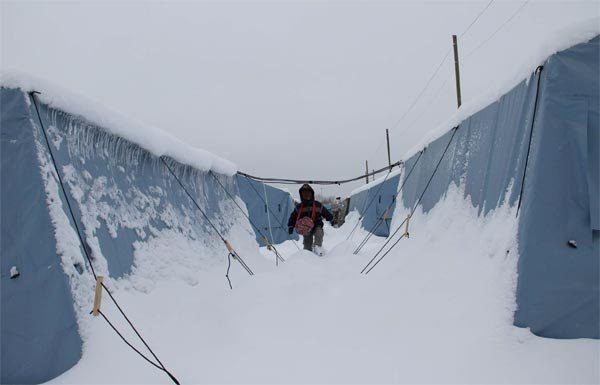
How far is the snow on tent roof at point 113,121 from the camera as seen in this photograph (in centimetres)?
207

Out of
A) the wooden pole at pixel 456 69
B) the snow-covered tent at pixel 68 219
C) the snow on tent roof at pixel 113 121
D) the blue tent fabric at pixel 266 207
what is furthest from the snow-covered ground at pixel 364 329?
the wooden pole at pixel 456 69

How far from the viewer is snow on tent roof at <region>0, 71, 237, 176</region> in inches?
81.5

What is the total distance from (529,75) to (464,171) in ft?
4.46

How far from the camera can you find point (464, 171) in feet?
11.6

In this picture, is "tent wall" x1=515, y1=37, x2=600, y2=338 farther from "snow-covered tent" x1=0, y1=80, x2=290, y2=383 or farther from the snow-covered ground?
"snow-covered tent" x1=0, y1=80, x2=290, y2=383

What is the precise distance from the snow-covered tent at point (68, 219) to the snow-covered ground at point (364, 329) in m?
0.19

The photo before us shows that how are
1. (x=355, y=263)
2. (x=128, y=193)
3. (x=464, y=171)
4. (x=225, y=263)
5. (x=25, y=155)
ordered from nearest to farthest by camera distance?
1. (x=25, y=155)
2. (x=128, y=193)
3. (x=464, y=171)
4. (x=225, y=263)
5. (x=355, y=263)

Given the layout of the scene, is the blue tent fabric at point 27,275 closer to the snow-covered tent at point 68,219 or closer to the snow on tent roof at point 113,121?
the snow-covered tent at point 68,219

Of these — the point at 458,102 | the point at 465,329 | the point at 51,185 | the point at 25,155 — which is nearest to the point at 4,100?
the point at 25,155

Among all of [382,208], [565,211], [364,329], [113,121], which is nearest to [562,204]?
[565,211]

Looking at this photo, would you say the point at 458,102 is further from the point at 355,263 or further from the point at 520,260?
the point at 520,260

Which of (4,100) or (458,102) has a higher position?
(458,102)

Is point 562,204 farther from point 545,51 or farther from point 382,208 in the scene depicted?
point 382,208

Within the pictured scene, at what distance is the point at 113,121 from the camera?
2.90 m
